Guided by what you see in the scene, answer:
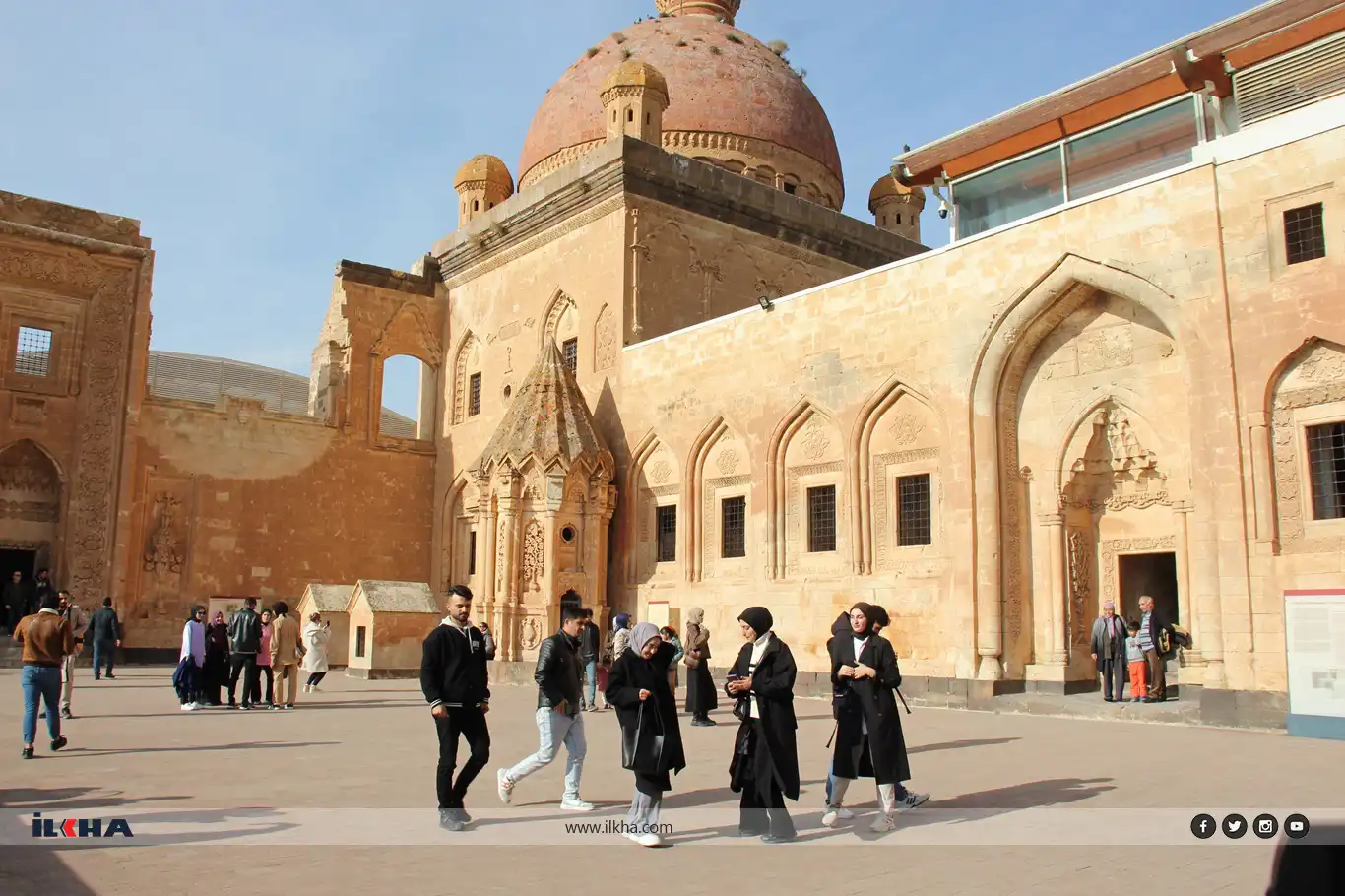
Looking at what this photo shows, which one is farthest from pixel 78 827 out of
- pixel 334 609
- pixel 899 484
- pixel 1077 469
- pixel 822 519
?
pixel 334 609

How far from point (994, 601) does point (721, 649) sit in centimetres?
520

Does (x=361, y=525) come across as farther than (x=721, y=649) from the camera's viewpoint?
Yes

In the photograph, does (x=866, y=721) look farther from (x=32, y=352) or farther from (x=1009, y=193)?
(x=32, y=352)

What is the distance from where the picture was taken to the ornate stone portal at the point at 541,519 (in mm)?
18609

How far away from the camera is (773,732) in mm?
5680

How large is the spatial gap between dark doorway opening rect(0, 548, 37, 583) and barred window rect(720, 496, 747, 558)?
1333cm

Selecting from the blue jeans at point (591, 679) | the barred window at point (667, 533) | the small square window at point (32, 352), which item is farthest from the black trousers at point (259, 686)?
the small square window at point (32, 352)

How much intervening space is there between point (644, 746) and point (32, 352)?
2003cm

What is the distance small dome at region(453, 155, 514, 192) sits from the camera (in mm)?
25766

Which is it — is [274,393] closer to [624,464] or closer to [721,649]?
[624,464]

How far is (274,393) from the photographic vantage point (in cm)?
4203

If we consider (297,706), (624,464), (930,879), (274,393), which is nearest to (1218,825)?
(930,879)

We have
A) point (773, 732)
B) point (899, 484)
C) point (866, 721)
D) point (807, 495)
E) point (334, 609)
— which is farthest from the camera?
point (334, 609)

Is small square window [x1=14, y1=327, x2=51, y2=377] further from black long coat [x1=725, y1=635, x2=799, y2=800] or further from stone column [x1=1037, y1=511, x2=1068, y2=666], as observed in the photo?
black long coat [x1=725, y1=635, x2=799, y2=800]
